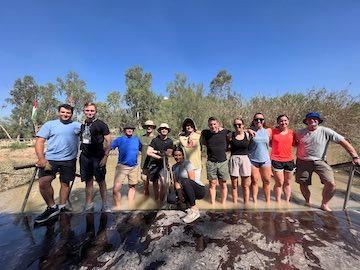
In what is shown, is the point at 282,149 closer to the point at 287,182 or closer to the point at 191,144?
the point at 287,182

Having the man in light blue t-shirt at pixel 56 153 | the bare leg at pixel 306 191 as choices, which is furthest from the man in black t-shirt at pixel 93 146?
the bare leg at pixel 306 191

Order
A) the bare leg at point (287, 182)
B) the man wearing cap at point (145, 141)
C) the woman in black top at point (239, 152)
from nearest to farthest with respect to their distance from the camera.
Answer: the woman in black top at point (239, 152) → the bare leg at point (287, 182) → the man wearing cap at point (145, 141)

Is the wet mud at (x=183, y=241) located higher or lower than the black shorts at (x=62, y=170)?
lower

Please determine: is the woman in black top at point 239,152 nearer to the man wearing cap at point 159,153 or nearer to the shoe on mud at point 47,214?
the man wearing cap at point 159,153

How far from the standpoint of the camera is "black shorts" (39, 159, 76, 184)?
4.46 meters

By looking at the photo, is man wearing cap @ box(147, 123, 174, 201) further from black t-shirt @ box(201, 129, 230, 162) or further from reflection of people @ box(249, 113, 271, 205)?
reflection of people @ box(249, 113, 271, 205)

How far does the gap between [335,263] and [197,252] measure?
1585 mm

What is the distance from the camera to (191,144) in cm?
499

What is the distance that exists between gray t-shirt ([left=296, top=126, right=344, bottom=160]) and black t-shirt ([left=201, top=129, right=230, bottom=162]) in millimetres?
1527

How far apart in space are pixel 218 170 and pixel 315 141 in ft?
6.28

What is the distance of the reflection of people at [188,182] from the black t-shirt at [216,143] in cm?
58

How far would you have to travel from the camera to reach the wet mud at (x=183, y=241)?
301 centimetres

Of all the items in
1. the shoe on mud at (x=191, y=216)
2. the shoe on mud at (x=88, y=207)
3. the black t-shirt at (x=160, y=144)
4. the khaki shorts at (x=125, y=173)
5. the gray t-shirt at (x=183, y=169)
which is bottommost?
the shoe on mud at (x=88, y=207)

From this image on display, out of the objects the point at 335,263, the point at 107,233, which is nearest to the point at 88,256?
the point at 107,233
